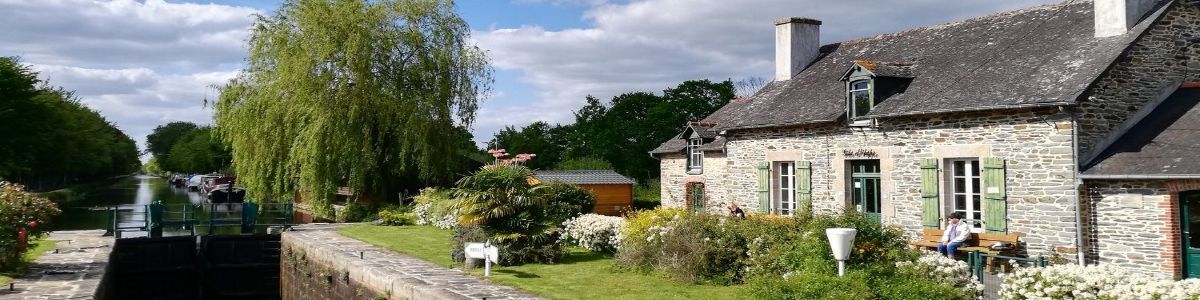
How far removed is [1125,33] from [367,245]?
1469cm

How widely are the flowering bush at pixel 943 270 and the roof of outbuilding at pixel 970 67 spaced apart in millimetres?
3098

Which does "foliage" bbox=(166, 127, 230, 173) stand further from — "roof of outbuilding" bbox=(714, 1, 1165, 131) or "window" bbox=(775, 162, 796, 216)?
"window" bbox=(775, 162, 796, 216)

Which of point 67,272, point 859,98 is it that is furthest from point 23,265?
point 859,98

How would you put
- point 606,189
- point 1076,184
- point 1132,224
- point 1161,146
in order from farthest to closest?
1. point 606,189
2. point 1076,184
3. point 1161,146
4. point 1132,224

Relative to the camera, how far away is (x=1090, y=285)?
8.70m

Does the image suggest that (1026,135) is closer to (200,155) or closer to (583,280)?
(583,280)

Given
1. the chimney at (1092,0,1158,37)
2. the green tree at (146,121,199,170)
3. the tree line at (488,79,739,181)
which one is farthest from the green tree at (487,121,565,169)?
the green tree at (146,121,199,170)

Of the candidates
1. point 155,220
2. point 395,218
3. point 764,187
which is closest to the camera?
point 764,187

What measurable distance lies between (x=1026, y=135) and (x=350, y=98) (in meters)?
19.0

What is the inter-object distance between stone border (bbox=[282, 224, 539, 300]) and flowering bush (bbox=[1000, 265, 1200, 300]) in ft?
19.2

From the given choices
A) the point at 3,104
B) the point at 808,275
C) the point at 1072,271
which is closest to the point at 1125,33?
the point at 1072,271

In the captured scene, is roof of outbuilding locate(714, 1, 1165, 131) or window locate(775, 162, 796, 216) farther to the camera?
window locate(775, 162, 796, 216)

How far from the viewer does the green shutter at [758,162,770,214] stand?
18.0 m

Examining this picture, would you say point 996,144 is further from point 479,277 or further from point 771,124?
point 479,277
